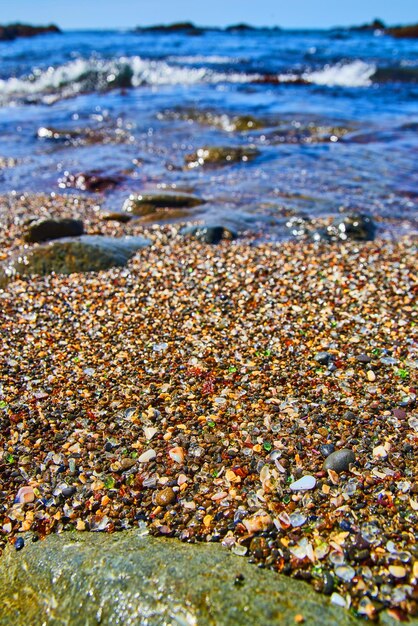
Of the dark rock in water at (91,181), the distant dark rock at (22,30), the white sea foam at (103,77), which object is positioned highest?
the distant dark rock at (22,30)

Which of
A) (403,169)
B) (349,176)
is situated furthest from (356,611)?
(403,169)

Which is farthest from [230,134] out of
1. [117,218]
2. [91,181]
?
[117,218]

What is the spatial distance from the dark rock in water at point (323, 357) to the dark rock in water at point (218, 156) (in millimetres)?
7020

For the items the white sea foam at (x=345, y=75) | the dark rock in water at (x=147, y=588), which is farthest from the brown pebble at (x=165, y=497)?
the white sea foam at (x=345, y=75)

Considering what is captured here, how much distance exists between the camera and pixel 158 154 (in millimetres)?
10867

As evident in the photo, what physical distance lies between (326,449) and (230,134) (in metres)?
11.0

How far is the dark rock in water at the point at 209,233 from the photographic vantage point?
641cm

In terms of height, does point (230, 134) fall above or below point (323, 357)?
above

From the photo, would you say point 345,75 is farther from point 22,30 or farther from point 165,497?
point 22,30

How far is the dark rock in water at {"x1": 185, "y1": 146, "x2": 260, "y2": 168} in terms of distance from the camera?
33.4 ft

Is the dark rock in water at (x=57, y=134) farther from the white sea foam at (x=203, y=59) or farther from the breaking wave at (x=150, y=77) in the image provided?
the white sea foam at (x=203, y=59)

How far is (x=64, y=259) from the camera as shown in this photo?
18.2ft

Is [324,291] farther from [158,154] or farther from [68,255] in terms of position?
[158,154]

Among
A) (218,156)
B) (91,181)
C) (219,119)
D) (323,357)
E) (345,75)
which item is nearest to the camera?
(323,357)
